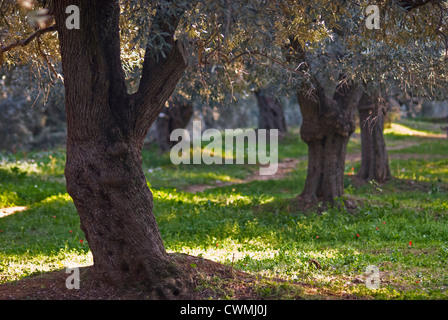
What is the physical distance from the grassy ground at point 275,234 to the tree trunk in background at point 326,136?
0.72 meters

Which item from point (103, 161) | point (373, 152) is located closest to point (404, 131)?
point (373, 152)

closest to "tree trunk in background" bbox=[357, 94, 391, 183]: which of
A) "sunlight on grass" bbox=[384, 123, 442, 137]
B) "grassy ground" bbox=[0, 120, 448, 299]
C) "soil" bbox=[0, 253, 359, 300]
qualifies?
"grassy ground" bbox=[0, 120, 448, 299]

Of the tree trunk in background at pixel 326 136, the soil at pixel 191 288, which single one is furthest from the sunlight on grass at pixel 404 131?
the soil at pixel 191 288

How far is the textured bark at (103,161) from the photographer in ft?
20.8

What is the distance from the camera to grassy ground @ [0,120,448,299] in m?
6.71

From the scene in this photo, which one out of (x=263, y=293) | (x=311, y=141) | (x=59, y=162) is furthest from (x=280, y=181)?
(x=263, y=293)

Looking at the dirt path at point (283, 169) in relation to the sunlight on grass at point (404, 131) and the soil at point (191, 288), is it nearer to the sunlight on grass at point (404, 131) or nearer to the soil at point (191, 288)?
the sunlight on grass at point (404, 131)

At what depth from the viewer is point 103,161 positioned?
634cm

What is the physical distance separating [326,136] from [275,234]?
288 cm

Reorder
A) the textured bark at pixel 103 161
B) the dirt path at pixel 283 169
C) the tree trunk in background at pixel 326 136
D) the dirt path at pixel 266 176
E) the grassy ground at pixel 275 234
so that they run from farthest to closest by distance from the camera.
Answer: the dirt path at pixel 283 169, the dirt path at pixel 266 176, the tree trunk in background at pixel 326 136, the grassy ground at pixel 275 234, the textured bark at pixel 103 161

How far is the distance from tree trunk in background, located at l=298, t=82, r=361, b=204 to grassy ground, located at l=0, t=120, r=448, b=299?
715 millimetres

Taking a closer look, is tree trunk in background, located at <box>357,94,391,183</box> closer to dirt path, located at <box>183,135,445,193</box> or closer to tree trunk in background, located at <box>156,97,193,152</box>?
dirt path, located at <box>183,135,445,193</box>

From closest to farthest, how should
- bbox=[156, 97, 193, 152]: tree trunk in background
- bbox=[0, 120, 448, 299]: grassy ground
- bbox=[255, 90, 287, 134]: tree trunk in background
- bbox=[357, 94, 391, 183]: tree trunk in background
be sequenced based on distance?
bbox=[0, 120, 448, 299]: grassy ground → bbox=[357, 94, 391, 183]: tree trunk in background → bbox=[156, 97, 193, 152]: tree trunk in background → bbox=[255, 90, 287, 134]: tree trunk in background

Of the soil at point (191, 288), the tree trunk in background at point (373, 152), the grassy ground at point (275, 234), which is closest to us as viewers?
the soil at point (191, 288)
